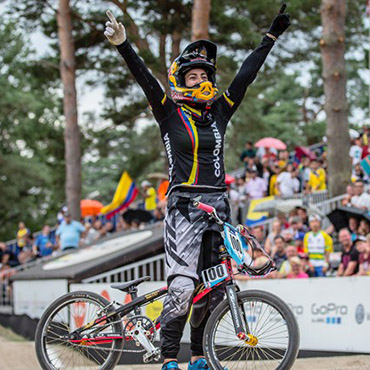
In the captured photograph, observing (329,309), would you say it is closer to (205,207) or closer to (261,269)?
(261,269)

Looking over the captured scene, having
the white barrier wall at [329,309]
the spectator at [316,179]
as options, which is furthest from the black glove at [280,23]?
the spectator at [316,179]

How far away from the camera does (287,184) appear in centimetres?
1516

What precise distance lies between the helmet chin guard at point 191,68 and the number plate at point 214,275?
1.14 m

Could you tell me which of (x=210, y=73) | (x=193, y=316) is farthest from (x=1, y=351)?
(x=210, y=73)

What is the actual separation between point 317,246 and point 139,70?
21.8 ft

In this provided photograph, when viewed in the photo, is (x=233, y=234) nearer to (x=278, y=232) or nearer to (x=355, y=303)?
(x=355, y=303)

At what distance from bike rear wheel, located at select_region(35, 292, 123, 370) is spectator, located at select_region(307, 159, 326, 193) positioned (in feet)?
35.3

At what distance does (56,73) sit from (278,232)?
46.4ft

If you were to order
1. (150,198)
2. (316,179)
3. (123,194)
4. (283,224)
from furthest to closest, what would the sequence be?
(123,194), (150,198), (316,179), (283,224)

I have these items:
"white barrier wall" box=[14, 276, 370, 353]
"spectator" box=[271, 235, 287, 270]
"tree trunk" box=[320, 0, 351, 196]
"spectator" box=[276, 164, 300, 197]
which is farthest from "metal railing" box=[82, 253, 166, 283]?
"tree trunk" box=[320, 0, 351, 196]

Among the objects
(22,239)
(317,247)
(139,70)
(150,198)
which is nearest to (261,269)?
(139,70)

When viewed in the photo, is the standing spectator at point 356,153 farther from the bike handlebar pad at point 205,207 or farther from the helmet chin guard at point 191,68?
the bike handlebar pad at point 205,207

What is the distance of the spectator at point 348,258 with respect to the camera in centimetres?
976

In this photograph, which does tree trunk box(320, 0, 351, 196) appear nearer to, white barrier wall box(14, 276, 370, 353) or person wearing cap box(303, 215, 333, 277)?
person wearing cap box(303, 215, 333, 277)
